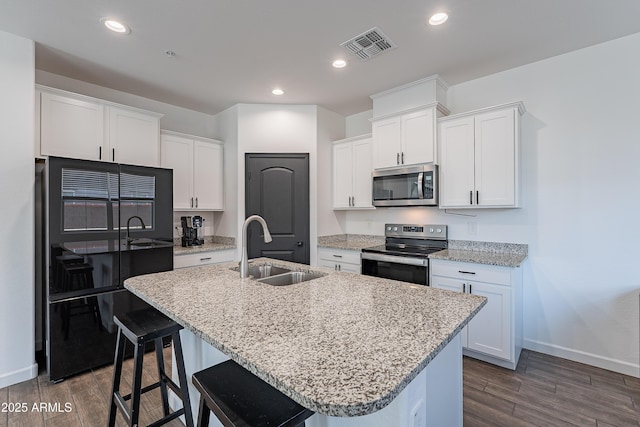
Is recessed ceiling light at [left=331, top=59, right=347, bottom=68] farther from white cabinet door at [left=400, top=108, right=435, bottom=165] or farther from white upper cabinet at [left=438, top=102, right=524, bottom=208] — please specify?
white upper cabinet at [left=438, top=102, right=524, bottom=208]

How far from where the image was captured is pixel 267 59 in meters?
2.79

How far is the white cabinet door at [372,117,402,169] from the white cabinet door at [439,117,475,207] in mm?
474

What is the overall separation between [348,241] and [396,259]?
4.20ft

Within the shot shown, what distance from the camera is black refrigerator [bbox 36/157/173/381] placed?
2.38m

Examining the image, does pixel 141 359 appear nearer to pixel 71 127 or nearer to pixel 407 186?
pixel 71 127

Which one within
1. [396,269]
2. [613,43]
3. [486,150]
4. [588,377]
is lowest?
[588,377]

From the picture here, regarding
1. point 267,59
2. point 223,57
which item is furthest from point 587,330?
point 223,57

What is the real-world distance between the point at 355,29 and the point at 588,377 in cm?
332

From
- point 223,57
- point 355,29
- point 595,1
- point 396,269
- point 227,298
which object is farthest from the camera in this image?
point 396,269

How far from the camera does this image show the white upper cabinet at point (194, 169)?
144 inches

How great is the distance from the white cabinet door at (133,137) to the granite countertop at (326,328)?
195 cm

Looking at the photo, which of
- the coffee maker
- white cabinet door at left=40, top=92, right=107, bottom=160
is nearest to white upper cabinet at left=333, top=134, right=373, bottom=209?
the coffee maker

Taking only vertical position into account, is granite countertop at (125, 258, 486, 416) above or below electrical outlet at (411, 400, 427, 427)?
above

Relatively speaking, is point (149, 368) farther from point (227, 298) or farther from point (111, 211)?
point (227, 298)
